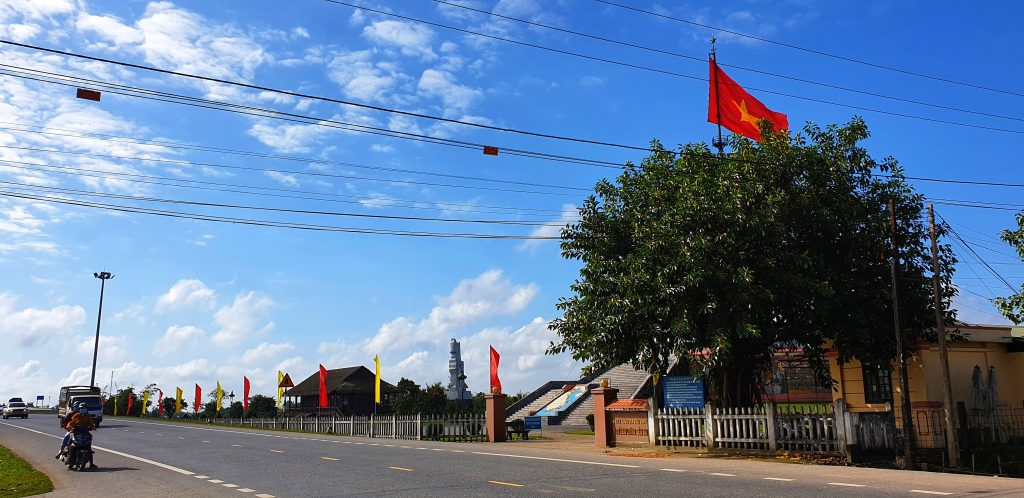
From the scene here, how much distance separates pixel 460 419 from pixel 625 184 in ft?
45.5

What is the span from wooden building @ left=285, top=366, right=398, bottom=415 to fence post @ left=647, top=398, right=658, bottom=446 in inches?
1514

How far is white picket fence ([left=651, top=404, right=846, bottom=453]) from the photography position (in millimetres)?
19859

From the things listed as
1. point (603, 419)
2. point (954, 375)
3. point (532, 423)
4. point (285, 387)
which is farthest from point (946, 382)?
point (285, 387)

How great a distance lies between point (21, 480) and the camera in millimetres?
16562

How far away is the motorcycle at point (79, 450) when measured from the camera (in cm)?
1927

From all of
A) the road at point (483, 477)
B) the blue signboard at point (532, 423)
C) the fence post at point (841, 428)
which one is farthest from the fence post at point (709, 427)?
the blue signboard at point (532, 423)

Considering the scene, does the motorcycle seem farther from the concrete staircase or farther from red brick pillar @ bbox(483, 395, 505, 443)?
the concrete staircase

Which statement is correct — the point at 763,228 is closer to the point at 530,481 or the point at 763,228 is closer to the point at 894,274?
the point at 894,274

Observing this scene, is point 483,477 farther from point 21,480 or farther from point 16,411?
point 16,411

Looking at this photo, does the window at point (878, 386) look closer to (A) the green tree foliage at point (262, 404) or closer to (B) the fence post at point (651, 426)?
(B) the fence post at point (651, 426)

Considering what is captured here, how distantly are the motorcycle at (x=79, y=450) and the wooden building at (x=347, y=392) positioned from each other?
128 ft

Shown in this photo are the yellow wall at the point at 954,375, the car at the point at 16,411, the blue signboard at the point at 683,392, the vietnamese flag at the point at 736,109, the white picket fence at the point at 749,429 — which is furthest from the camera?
the car at the point at 16,411

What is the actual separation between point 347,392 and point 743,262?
155ft

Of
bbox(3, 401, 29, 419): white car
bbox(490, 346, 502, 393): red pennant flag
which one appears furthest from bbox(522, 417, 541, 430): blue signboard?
bbox(3, 401, 29, 419): white car
